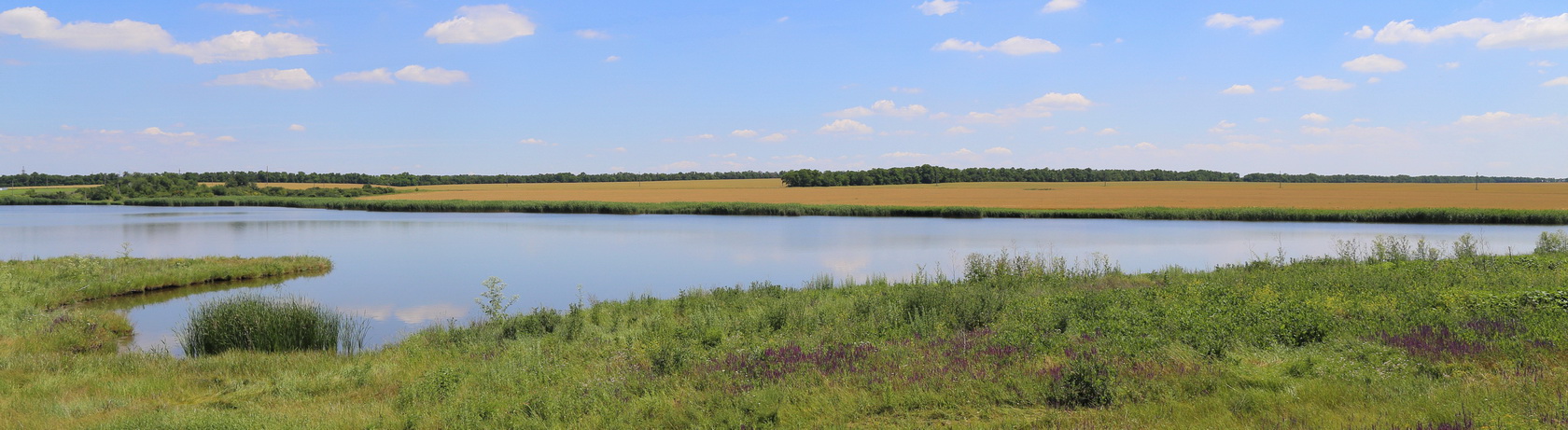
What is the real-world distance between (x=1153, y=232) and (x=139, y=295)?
135 feet

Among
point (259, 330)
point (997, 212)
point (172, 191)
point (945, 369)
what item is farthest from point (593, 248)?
point (172, 191)

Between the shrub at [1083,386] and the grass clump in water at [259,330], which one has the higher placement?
the shrub at [1083,386]

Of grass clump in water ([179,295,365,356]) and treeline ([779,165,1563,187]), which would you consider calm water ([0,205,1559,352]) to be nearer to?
grass clump in water ([179,295,365,356])

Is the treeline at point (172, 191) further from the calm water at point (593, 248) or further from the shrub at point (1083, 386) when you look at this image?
the shrub at point (1083, 386)

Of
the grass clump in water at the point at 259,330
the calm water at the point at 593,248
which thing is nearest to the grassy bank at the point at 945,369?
the grass clump in water at the point at 259,330

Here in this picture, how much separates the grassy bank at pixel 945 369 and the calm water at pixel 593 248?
596 centimetres

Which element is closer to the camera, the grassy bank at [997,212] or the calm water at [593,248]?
the calm water at [593,248]

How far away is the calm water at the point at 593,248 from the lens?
21359mm

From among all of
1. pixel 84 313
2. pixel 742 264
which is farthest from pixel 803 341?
pixel 742 264

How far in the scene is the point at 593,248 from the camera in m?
35.5

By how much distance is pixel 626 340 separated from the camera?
430 inches

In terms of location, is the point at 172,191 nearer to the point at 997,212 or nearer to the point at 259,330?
the point at 997,212

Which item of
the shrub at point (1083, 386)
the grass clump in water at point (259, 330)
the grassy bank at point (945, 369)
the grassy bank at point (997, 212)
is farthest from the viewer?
the grassy bank at point (997, 212)

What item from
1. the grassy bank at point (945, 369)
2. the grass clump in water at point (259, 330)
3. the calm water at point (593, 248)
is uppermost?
the grassy bank at point (945, 369)
